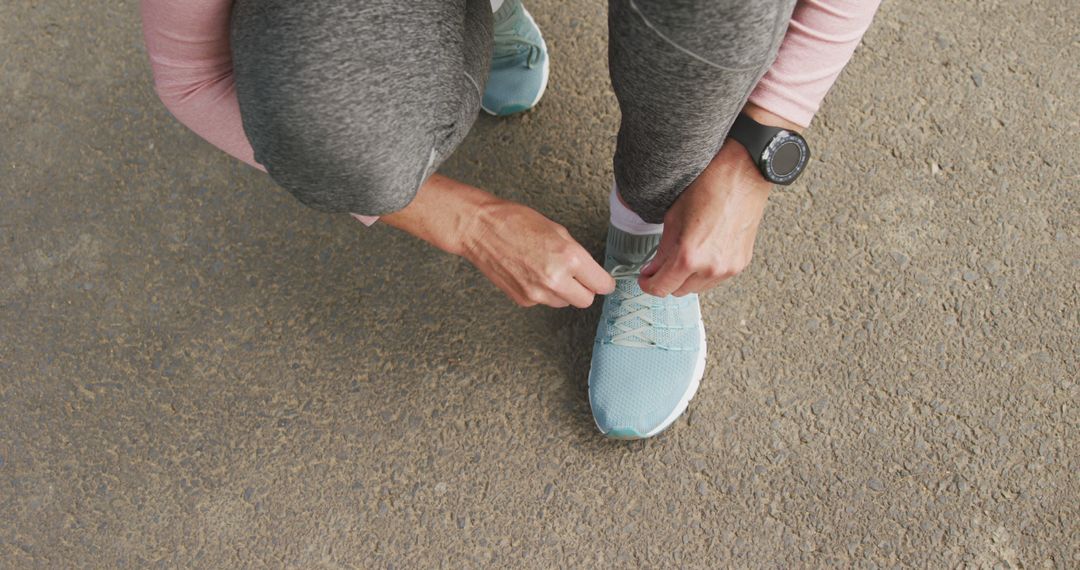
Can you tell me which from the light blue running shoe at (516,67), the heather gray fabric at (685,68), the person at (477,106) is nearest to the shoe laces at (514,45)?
the light blue running shoe at (516,67)

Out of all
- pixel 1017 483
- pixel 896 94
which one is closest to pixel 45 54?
pixel 896 94

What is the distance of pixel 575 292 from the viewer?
0.88 m

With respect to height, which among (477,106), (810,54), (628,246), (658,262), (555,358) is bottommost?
(555,358)

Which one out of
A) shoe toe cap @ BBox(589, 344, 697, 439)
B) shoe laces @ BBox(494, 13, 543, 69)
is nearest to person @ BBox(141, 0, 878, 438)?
shoe toe cap @ BBox(589, 344, 697, 439)

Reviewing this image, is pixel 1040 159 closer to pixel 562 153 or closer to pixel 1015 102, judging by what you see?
pixel 1015 102

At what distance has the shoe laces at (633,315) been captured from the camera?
41.9 inches

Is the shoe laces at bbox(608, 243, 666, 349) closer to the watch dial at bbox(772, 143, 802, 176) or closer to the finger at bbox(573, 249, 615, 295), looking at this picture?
the finger at bbox(573, 249, 615, 295)

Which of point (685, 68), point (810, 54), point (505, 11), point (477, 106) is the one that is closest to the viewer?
point (685, 68)

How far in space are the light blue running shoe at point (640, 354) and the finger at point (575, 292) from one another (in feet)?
0.51

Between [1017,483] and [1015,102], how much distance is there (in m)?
0.58

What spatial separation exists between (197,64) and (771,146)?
585 mm

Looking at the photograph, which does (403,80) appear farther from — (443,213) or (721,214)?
(721,214)

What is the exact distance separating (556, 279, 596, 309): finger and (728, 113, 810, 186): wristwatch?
0.78 feet

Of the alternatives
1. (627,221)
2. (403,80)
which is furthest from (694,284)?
(403,80)
